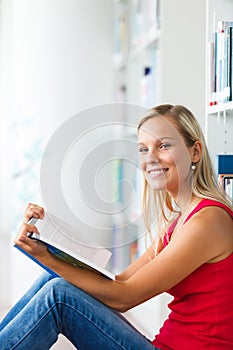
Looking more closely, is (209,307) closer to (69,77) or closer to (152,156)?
(152,156)

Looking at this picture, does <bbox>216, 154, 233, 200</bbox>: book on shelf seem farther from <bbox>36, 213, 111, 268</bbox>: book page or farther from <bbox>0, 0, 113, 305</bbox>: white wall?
<bbox>0, 0, 113, 305</bbox>: white wall

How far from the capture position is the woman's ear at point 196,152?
5.37 feet

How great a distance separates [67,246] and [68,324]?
178 mm

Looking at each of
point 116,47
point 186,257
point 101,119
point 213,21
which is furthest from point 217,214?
point 116,47

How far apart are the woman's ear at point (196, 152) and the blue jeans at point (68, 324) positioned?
1.38 ft

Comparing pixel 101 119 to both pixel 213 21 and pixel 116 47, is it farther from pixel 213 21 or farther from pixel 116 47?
pixel 116 47

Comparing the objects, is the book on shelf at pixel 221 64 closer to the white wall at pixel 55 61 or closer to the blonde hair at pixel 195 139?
the blonde hair at pixel 195 139

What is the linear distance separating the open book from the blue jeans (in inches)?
2.4

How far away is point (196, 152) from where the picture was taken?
164cm

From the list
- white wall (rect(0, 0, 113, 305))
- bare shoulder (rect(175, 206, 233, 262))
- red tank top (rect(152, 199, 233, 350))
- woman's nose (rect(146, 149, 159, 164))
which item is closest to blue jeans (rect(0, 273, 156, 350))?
red tank top (rect(152, 199, 233, 350))

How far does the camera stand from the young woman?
1.49m

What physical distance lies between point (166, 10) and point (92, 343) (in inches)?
59.0

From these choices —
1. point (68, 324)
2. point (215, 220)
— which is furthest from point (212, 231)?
point (68, 324)

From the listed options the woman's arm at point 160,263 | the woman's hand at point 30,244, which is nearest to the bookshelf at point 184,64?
the woman's arm at point 160,263
